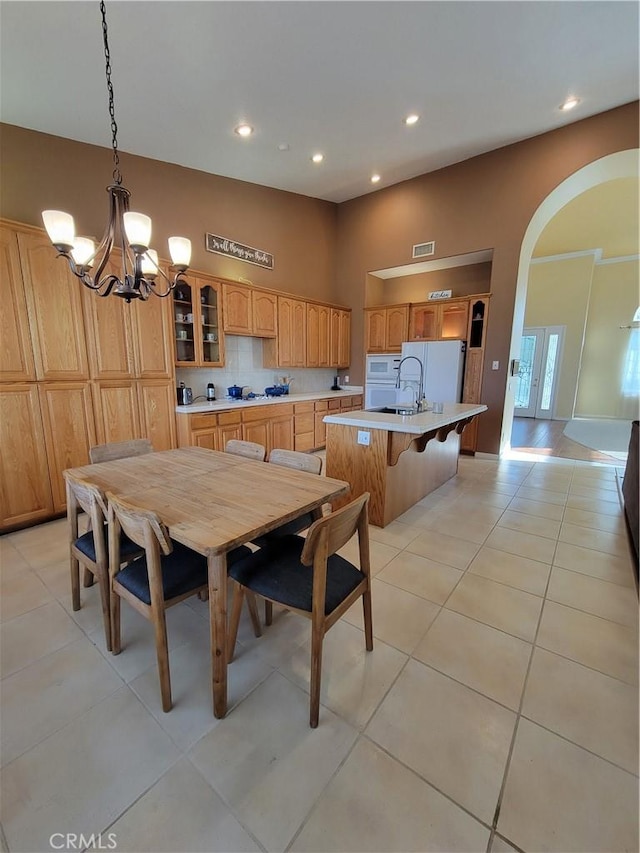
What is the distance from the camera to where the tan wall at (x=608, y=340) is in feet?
25.2

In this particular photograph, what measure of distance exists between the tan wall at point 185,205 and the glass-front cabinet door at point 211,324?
41 cm

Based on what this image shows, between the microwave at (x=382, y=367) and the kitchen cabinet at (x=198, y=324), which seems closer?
the kitchen cabinet at (x=198, y=324)

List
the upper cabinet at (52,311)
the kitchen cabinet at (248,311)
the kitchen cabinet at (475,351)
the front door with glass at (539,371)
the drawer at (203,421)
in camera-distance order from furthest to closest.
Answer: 1. the front door with glass at (539,371)
2. the kitchen cabinet at (475,351)
3. the kitchen cabinet at (248,311)
4. the drawer at (203,421)
5. the upper cabinet at (52,311)

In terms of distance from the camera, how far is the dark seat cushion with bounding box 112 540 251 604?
4.64ft

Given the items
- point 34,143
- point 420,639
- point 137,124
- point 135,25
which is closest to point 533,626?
point 420,639

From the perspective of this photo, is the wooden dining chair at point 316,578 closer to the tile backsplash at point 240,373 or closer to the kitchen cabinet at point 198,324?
the kitchen cabinet at point 198,324

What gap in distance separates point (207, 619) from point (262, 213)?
503 cm

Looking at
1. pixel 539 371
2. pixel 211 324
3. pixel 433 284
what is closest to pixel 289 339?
pixel 211 324

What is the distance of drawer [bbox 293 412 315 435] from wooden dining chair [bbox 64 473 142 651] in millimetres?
3250

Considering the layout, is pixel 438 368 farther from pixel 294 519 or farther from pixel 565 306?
pixel 565 306

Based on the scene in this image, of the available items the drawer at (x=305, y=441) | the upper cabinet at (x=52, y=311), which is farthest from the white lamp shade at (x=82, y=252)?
the drawer at (x=305, y=441)

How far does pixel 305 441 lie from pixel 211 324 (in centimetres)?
207

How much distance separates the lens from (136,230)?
1694 millimetres

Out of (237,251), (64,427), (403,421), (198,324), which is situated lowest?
(64,427)
